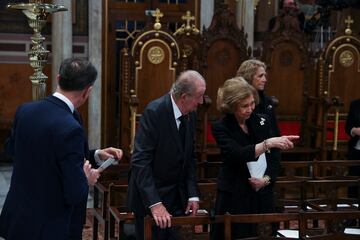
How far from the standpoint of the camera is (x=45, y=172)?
2893mm

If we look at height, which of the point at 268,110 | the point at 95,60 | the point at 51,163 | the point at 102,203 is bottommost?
the point at 102,203

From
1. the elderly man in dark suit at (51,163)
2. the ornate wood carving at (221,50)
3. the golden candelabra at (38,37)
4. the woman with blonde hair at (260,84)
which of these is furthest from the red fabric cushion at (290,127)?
the elderly man in dark suit at (51,163)

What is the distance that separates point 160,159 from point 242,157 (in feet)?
1.61

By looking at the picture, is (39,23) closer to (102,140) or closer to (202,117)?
(202,117)

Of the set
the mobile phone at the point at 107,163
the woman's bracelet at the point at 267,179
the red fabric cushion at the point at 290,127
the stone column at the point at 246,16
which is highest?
the stone column at the point at 246,16

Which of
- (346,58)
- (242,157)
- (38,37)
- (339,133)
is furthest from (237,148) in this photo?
(346,58)

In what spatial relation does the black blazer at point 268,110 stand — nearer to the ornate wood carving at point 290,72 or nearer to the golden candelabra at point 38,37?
the golden candelabra at point 38,37

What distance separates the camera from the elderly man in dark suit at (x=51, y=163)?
2.83 metres

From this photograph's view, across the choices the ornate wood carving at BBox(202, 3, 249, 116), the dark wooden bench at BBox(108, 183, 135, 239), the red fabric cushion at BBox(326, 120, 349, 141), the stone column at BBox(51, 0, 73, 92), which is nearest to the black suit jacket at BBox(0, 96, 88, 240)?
the dark wooden bench at BBox(108, 183, 135, 239)

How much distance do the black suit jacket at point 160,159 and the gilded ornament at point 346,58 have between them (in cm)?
503

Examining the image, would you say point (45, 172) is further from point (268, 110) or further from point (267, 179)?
point (268, 110)

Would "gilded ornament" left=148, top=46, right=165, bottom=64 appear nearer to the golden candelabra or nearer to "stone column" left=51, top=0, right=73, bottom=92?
"stone column" left=51, top=0, right=73, bottom=92

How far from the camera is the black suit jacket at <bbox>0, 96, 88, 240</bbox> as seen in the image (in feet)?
9.26

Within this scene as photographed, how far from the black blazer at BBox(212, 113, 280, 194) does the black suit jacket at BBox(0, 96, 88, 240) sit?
105cm
